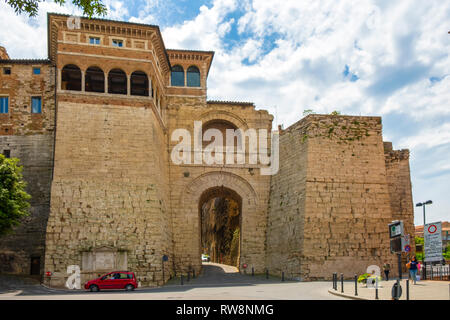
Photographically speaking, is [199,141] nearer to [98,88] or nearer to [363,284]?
[98,88]

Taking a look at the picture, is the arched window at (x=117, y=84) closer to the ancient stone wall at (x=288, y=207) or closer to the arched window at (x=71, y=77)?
the arched window at (x=71, y=77)

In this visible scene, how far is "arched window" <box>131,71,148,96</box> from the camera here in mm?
28520

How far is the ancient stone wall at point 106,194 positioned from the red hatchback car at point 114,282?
2.20 meters

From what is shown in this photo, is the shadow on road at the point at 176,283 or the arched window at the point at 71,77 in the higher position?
the arched window at the point at 71,77

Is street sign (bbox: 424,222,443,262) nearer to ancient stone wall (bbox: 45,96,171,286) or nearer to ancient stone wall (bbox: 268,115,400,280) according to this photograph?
ancient stone wall (bbox: 268,115,400,280)

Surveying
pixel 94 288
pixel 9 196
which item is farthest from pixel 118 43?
pixel 94 288

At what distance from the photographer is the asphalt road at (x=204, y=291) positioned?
16609 millimetres

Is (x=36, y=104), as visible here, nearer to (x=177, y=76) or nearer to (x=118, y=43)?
(x=118, y=43)

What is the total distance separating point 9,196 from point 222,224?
2598 centimetres

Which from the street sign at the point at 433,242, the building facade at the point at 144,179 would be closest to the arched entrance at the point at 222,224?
the building facade at the point at 144,179

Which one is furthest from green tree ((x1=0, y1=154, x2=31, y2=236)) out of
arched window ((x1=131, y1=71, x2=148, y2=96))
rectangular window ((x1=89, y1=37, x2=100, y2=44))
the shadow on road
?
arched window ((x1=131, y1=71, x2=148, y2=96))

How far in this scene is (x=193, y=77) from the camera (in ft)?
110
